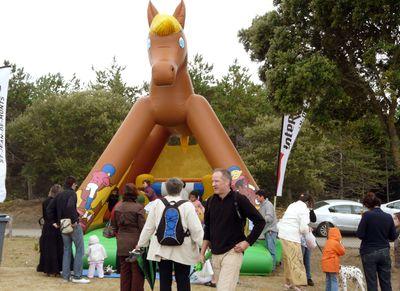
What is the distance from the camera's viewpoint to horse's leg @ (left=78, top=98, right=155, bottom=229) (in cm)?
1154

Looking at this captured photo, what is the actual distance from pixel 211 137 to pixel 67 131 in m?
12.7

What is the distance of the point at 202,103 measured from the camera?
12211mm

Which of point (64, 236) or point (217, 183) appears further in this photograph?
point (64, 236)

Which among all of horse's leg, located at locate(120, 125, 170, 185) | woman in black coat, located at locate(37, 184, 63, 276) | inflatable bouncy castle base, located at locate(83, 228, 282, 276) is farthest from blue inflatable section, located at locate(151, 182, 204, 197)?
woman in black coat, located at locate(37, 184, 63, 276)

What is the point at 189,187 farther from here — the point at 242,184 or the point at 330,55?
the point at 330,55

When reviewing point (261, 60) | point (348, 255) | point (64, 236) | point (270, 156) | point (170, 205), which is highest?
point (261, 60)

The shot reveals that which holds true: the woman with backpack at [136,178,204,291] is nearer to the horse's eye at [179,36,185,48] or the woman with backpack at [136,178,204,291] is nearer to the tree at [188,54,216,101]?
the horse's eye at [179,36,185,48]

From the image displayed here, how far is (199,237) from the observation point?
5289mm

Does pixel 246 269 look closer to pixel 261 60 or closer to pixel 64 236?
pixel 64 236

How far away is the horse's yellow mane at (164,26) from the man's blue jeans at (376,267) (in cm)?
692

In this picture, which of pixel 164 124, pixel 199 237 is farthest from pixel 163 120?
pixel 199 237

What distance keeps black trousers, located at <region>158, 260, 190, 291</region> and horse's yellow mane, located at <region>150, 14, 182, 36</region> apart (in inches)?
284

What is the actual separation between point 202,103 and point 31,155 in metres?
13.8

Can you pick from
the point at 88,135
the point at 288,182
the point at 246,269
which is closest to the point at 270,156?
the point at 288,182
